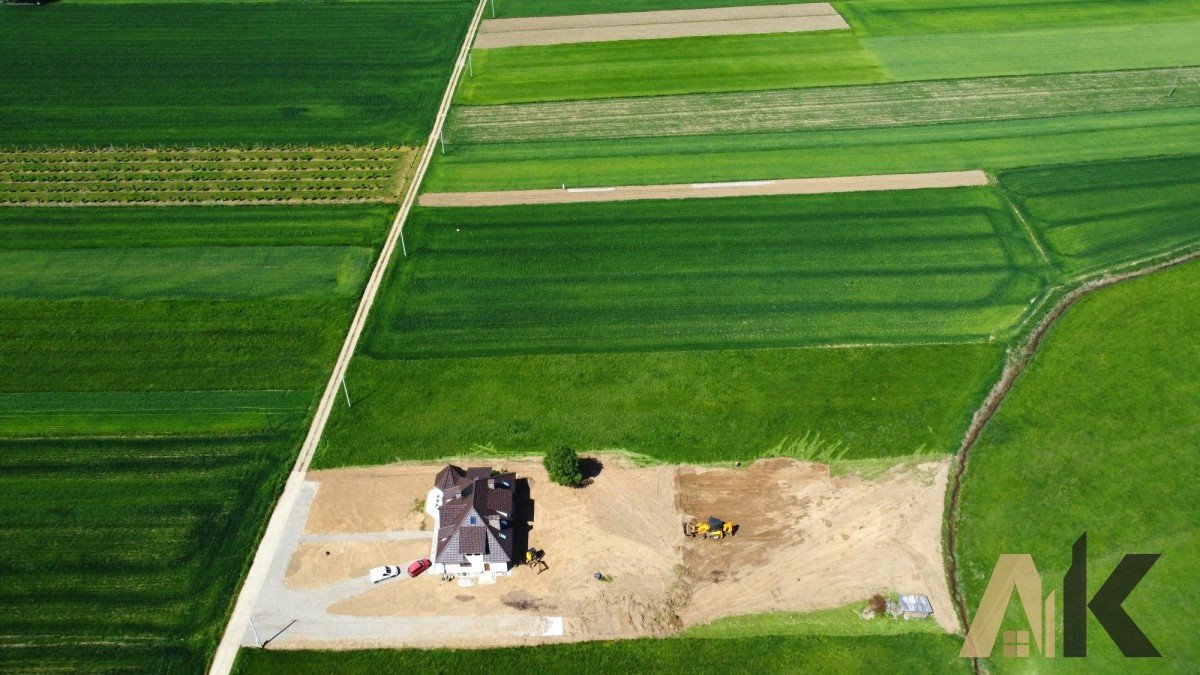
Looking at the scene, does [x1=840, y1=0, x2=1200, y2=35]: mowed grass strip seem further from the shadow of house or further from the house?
the house

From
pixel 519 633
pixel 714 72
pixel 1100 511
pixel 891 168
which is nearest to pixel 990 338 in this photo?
pixel 1100 511

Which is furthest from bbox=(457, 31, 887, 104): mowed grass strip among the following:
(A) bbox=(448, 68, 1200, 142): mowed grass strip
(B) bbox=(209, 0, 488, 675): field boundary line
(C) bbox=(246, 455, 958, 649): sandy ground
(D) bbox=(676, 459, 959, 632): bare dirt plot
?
(D) bbox=(676, 459, 959, 632): bare dirt plot

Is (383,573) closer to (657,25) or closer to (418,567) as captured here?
(418,567)

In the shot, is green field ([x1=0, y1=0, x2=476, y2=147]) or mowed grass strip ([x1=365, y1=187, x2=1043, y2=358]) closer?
mowed grass strip ([x1=365, y1=187, x2=1043, y2=358])

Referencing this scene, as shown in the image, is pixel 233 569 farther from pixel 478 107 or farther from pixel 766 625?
pixel 478 107

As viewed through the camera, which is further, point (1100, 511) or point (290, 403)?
point (290, 403)

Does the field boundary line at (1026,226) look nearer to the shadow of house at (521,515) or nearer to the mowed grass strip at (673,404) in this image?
the mowed grass strip at (673,404)

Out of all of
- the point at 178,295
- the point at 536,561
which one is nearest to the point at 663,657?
the point at 536,561
